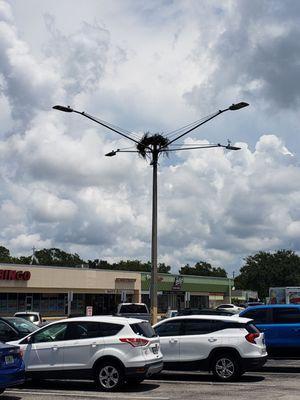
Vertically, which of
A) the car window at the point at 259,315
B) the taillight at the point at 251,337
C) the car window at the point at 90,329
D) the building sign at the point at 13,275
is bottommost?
the taillight at the point at 251,337

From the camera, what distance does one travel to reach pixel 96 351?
13.1 meters

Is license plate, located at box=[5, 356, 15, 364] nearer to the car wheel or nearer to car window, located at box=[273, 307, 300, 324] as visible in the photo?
the car wheel

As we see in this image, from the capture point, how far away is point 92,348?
43.3 ft

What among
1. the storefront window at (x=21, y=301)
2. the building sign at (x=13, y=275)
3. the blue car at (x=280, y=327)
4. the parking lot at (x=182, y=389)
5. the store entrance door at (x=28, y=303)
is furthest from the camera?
the store entrance door at (x=28, y=303)

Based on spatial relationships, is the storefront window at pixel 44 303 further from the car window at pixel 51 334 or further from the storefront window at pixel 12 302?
the car window at pixel 51 334

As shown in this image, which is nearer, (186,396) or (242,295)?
(186,396)

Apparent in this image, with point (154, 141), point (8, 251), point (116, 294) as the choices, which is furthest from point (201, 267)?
point (154, 141)

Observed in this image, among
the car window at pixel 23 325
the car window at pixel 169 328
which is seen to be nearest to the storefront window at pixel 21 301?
the car window at pixel 23 325

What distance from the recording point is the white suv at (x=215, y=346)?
14.6 meters

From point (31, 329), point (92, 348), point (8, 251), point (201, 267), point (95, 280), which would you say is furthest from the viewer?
point (201, 267)

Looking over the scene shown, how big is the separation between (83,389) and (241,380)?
3.94 metres

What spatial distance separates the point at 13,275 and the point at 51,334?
123ft

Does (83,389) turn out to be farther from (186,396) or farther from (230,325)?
(230,325)

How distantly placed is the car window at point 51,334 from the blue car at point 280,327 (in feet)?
23.4
